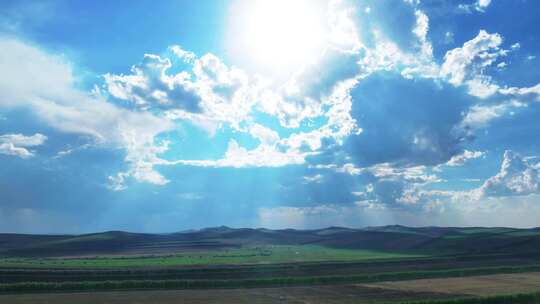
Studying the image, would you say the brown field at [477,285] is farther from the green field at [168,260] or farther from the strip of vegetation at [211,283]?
the green field at [168,260]

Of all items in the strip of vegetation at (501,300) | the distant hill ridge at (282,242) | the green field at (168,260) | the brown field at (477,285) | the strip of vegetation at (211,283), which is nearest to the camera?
the strip of vegetation at (501,300)

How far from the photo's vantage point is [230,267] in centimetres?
8156

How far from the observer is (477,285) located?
5725 centimetres

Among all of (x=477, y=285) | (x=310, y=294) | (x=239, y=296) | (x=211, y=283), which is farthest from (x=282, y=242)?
(x=239, y=296)

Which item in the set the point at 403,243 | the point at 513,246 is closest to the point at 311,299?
the point at 513,246

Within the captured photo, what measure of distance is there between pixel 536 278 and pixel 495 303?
79.4 ft

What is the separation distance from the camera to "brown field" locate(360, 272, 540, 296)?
170ft

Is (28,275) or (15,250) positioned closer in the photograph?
(28,275)

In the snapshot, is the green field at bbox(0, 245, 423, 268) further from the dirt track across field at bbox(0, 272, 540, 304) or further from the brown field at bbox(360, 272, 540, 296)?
the dirt track across field at bbox(0, 272, 540, 304)

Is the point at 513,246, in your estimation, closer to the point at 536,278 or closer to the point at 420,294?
the point at 536,278

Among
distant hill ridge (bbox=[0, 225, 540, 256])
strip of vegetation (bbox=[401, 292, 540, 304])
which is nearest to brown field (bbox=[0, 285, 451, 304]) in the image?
strip of vegetation (bbox=[401, 292, 540, 304])

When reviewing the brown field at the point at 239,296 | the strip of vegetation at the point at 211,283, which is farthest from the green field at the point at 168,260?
the brown field at the point at 239,296

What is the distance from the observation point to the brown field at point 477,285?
170 ft

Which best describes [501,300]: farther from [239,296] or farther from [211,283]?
[211,283]
